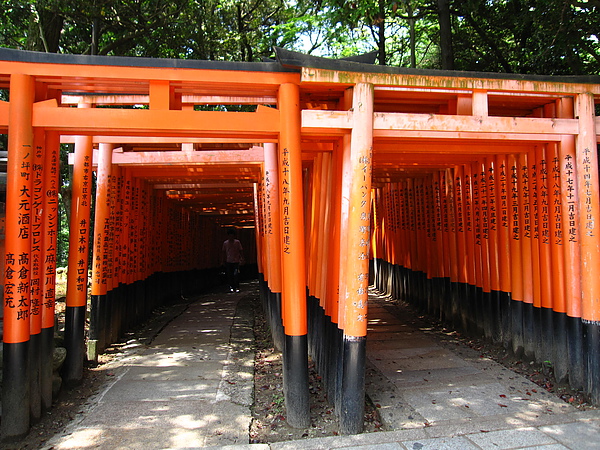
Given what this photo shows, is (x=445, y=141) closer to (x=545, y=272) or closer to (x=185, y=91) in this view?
(x=545, y=272)

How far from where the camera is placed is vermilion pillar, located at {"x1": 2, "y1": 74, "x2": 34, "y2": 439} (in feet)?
12.4

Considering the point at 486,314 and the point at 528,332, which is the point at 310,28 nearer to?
the point at 486,314

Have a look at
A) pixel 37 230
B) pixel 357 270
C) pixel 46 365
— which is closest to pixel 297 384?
pixel 357 270

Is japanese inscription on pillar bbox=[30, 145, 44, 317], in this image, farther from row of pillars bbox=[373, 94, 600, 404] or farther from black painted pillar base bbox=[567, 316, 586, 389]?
black painted pillar base bbox=[567, 316, 586, 389]

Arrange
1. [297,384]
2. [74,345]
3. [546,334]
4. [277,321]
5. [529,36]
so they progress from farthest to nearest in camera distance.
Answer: [529,36] → [277,321] → [74,345] → [546,334] → [297,384]

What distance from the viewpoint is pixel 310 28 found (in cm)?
1198

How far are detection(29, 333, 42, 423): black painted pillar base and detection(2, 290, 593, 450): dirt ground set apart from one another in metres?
0.12

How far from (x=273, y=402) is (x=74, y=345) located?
257 cm

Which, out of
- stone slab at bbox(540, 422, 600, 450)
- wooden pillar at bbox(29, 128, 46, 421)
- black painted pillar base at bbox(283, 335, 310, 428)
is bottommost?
stone slab at bbox(540, 422, 600, 450)

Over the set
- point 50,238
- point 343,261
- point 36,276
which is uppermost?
point 50,238

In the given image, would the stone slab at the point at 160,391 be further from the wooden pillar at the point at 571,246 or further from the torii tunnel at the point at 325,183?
the wooden pillar at the point at 571,246

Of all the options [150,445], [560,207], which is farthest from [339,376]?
[560,207]

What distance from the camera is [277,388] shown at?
5.02 m

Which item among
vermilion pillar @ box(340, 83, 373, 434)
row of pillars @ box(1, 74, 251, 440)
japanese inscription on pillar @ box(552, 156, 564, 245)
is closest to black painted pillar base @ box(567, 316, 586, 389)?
japanese inscription on pillar @ box(552, 156, 564, 245)
